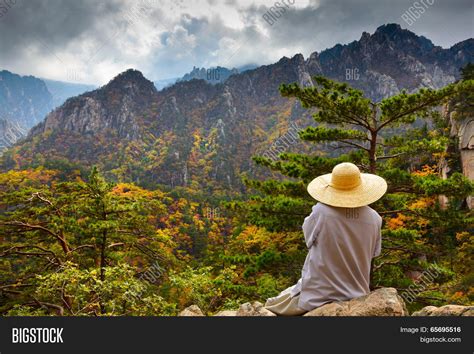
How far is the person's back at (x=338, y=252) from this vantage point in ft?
9.18

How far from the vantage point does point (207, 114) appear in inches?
4562

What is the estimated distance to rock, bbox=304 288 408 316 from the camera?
2742 mm

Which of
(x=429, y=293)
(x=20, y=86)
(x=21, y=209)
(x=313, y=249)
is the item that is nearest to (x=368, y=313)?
(x=313, y=249)

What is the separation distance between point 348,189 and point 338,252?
1.69 feet

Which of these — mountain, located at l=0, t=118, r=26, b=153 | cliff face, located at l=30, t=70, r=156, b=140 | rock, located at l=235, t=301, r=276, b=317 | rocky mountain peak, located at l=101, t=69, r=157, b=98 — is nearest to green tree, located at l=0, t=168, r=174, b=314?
rock, located at l=235, t=301, r=276, b=317

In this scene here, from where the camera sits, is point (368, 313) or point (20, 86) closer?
point (368, 313)

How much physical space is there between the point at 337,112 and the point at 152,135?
351 ft

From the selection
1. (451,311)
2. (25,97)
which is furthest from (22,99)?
(451,311)

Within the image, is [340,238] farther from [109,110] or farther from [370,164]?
[109,110]

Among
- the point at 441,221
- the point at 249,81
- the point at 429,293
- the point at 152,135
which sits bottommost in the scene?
the point at 429,293

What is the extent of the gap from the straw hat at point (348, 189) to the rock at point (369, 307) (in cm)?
75

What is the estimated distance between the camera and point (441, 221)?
6664 mm

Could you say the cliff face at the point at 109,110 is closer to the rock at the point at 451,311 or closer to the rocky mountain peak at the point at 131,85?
the rocky mountain peak at the point at 131,85
